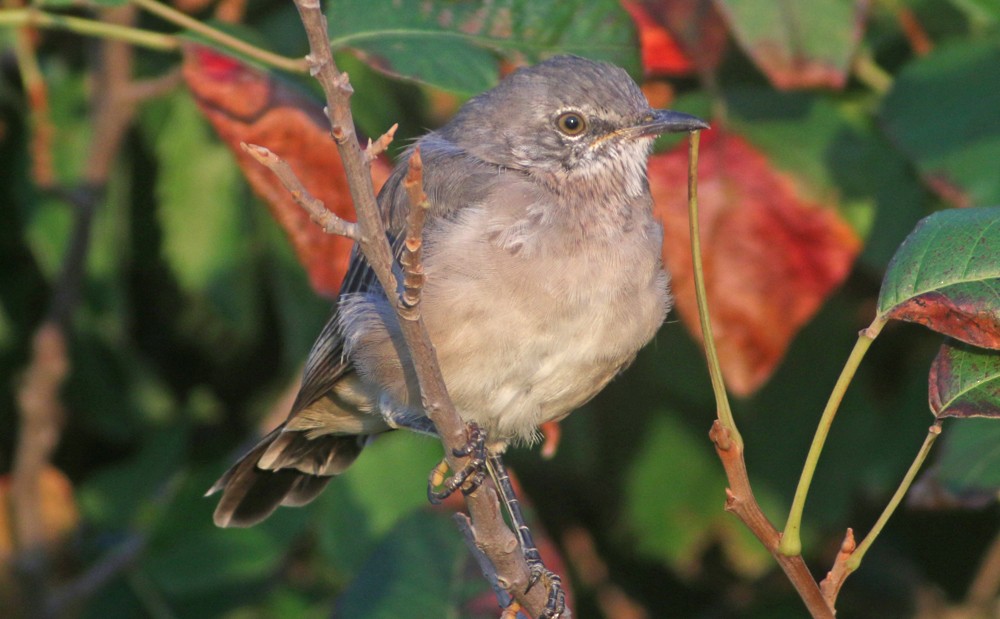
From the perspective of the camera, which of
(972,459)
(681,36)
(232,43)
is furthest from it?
(681,36)

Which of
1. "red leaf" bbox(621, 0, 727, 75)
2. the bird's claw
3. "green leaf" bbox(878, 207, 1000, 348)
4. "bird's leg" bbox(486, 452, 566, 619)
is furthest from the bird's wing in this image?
"green leaf" bbox(878, 207, 1000, 348)

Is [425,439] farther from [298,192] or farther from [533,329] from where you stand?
[298,192]

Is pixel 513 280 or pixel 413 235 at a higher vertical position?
pixel 413 235

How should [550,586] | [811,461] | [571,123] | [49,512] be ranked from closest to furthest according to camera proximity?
[811,461] → [550,586] → [571,123] → [49,512]

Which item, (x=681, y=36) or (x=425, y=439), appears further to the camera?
(x=425, y=439)

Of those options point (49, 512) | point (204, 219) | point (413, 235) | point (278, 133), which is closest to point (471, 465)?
point (413, 235)

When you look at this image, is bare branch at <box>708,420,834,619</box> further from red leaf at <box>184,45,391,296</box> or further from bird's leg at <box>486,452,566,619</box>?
red leaf at <box>184,45,391,296</box>

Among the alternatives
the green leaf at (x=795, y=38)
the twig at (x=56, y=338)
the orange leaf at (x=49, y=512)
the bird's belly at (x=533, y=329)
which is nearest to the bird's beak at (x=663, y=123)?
the green leaf at (x=795, y=38)
